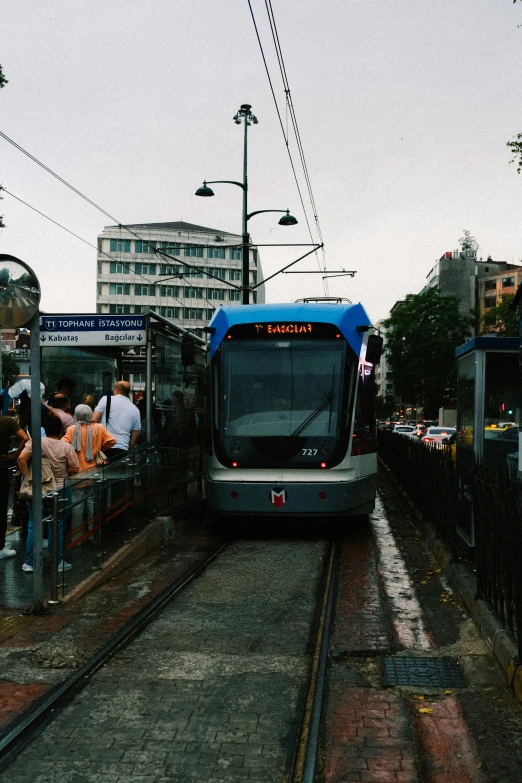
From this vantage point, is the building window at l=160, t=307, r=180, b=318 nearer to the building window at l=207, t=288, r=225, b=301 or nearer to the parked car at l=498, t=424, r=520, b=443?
the building window at l=207, t=288, r=225, b=301

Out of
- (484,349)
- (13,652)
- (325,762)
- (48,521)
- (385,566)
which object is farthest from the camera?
(484,349)

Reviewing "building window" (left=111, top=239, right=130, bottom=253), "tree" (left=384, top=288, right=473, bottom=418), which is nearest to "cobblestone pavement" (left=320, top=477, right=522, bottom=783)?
"tree" (left=384, top=288, right=473, bottom=418)

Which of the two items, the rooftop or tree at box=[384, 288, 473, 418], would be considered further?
the rooftop

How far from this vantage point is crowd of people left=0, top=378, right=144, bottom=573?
837 cm

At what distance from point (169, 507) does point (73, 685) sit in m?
7.02

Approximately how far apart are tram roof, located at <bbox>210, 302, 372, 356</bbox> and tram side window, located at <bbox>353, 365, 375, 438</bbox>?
43 cm

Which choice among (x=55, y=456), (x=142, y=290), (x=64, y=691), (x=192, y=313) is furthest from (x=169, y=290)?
(x=64, y=691)

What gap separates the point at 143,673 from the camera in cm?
548

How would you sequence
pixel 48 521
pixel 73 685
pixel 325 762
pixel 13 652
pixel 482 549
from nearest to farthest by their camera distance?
pixel 325 762 → pixel 73 685 → pixel 13 652 → pixel 482 549 → pixel 48 521

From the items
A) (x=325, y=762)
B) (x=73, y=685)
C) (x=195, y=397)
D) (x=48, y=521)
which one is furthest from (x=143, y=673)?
(x=195, y=397)

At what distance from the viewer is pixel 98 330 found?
10625 mm

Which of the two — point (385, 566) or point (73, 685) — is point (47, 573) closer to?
point (73, 685)

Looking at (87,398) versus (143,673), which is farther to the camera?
(87,398)

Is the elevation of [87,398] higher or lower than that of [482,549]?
higher
